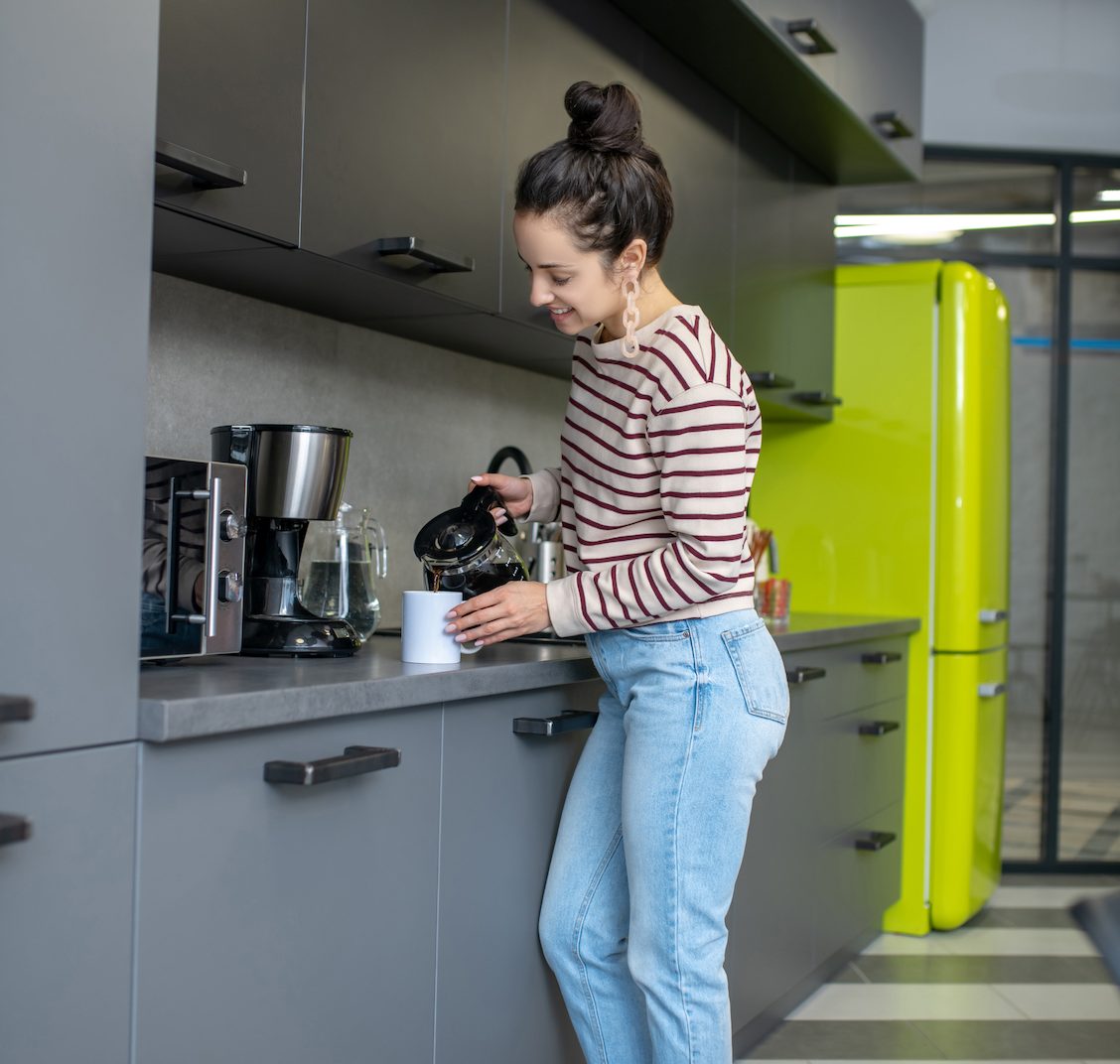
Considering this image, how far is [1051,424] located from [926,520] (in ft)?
3.77

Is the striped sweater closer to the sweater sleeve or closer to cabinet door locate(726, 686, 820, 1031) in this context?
the sweater sleeve

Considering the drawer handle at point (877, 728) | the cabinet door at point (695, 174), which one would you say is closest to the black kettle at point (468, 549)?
the cabinet door at point (695, 174)

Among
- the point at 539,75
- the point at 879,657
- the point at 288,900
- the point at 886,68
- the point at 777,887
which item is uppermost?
the point at 886,68

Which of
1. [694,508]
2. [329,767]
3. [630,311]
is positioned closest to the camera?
[329,767]

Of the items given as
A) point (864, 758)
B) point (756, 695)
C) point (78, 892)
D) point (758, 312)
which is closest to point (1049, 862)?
point (864, 758)

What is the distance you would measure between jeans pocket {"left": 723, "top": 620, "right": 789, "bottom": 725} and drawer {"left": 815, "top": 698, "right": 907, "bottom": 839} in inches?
44.7

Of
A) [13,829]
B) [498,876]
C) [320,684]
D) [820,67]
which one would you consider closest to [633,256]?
[320,684]

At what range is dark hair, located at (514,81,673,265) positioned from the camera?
1.50 meters

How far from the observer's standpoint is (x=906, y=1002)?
2.85 m

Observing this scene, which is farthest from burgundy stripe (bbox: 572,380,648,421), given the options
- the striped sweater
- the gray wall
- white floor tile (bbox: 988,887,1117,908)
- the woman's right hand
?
the gray wall

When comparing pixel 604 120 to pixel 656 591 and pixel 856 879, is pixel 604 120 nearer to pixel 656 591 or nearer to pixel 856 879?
pixel 656 591

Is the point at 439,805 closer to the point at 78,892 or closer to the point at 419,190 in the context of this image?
the point at 78,892

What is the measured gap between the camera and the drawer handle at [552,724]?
1679 mm

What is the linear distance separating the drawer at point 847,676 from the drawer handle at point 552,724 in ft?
2.58
